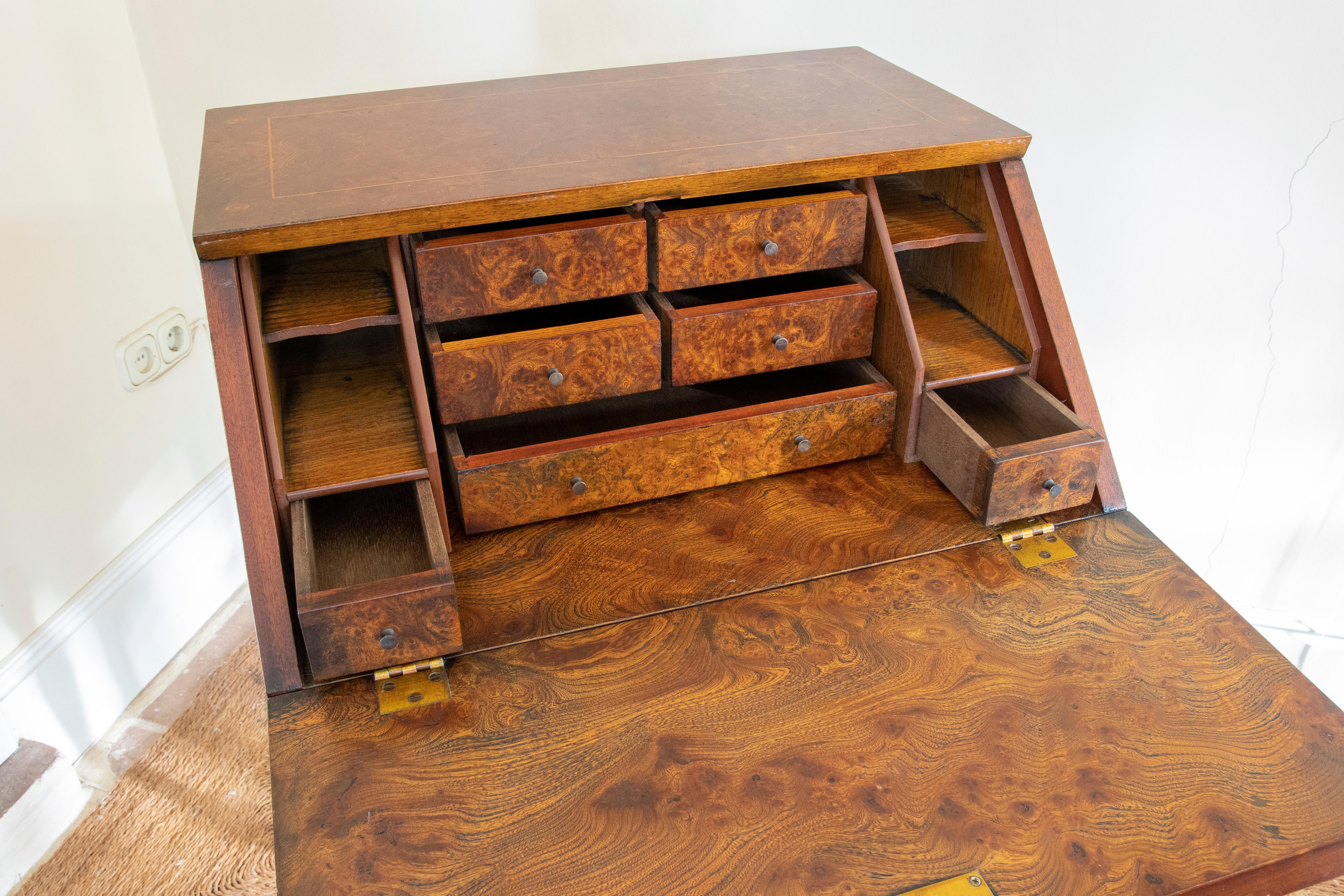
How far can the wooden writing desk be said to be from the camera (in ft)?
2.77

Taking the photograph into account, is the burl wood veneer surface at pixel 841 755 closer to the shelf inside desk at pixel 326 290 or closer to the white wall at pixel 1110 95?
the shelf inside desk at pixel 326 290

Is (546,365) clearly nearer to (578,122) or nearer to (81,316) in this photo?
(578,122)

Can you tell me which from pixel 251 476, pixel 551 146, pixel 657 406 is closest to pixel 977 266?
pixel 657 406

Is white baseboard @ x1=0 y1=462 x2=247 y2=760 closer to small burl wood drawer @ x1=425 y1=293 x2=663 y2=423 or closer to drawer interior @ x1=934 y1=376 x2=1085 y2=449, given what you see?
→ small burl wood drawer @ x1=425 y1=293 x2=663 y2=423

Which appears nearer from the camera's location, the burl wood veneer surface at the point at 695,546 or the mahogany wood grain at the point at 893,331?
the burl wood veneer surface at the point at 695,546

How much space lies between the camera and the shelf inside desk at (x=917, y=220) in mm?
1225

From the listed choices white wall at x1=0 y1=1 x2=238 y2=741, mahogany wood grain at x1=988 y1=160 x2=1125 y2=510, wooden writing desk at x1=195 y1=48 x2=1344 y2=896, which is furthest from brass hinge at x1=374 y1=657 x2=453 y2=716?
white wall at x1=0 y1=1 x2=238 y2=741

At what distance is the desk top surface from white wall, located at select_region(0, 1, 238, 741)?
53cm

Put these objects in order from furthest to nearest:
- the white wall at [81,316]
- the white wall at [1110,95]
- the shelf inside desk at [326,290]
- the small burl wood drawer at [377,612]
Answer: the white wall at [1110,95] → the white wall at [81,316] → the shelf inside desk at [326,290] → the small burl wood drawer at [377,612]

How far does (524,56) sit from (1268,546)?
195 cm

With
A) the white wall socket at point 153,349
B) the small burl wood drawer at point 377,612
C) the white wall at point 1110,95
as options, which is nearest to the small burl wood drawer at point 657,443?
the small burl wood drawer at point 377,612

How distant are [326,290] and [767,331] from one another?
525 millimetres

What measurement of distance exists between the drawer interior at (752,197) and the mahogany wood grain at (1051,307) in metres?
0.20

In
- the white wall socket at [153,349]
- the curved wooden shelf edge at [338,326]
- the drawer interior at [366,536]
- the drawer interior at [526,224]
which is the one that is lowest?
the white wall socket at [153,349]
